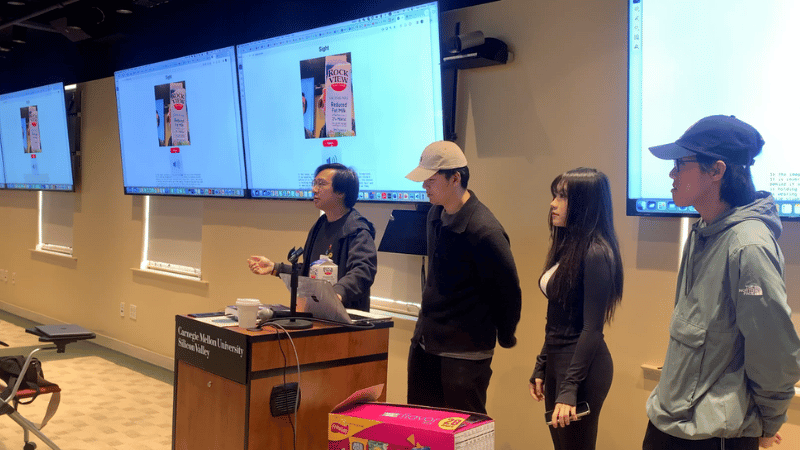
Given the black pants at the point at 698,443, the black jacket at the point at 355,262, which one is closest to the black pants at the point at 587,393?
the black pants at the point at 698,443

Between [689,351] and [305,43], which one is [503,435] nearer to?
[689,351]

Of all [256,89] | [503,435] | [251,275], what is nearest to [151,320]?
[251,275]

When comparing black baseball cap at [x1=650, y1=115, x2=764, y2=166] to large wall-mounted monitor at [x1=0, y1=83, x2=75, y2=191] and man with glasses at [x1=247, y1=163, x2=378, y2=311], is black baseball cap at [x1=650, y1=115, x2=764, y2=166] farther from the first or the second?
large wall-mounted monitor at [x1=0, y1=83, x2=75, y2=191]

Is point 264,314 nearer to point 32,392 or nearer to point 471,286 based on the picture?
point 471,286

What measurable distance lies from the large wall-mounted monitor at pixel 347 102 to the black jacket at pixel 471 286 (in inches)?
41.4

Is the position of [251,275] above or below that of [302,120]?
below

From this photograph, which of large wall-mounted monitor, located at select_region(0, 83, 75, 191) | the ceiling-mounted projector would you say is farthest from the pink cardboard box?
large wall-mounted monitor, located at select_region(0, 83, 75, 191)

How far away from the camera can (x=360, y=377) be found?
2457 mm

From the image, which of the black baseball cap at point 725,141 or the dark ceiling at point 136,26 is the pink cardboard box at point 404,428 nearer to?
the black baseball cap at point 725,141

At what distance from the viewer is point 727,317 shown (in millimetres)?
1611

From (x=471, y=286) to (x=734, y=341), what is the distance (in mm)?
1041

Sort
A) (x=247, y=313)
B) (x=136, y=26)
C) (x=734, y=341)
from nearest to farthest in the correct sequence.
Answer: (x=734, y=341) → (x=247, y=313) → (x=136, y=26)

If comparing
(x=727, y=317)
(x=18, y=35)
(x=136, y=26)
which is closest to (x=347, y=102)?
(x=727, y=317)

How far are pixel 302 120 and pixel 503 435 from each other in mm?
2167
